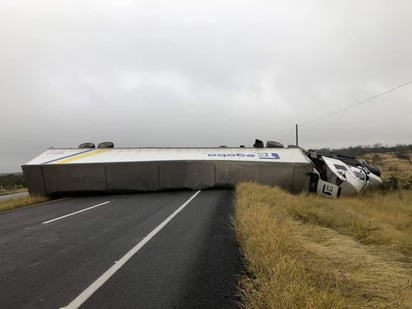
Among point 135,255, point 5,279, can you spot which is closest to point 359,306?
point 135,255

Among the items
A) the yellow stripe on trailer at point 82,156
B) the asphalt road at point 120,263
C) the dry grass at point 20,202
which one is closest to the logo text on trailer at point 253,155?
the yellow stripe on trailer at point 82,156

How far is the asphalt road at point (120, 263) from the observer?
4.81m

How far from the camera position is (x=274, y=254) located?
579 centimetres

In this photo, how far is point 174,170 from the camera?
2322cm

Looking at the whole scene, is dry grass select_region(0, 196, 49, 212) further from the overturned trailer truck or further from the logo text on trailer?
the logo text on trailer

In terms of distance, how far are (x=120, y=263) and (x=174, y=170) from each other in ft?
55.1

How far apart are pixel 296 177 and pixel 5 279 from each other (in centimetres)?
1972

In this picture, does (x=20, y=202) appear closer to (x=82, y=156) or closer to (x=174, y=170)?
(x=82, y=156)

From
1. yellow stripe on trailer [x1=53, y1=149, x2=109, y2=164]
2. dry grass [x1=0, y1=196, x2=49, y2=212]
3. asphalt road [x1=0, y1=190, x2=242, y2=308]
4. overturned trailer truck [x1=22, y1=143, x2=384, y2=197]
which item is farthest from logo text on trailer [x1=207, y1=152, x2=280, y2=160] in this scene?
asphalt road [x1=0, y1=190, x2=242, y2=308]

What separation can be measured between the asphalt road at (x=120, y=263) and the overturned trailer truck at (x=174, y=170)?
32.7ft

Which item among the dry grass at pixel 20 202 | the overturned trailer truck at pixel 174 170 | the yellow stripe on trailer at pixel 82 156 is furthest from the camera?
the yellow stripe on trailer at pixel 82 156

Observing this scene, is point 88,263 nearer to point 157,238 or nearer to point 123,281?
point 123,281

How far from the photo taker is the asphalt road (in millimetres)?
4812

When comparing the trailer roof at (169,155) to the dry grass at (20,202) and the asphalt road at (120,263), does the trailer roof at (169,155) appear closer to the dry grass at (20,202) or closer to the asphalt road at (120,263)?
the dry grass at (20,202)
